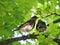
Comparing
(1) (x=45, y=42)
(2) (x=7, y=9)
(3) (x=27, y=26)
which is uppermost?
(2) (x=7, y=9)

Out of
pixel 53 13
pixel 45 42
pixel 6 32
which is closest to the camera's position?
pixel 45 42

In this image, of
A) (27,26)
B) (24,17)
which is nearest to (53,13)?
(27,26)

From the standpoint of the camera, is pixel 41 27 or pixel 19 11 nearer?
pixel 41 27

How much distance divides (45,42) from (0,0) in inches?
84.6

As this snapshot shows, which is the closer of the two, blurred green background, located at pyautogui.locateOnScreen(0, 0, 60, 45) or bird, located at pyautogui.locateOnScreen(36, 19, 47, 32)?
bird, located at pyautogui.locateOnScreen(36, 19, 47, 32)

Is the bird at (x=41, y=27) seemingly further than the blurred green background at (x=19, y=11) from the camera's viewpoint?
No

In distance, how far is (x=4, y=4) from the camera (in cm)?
714

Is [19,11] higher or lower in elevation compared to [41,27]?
higher

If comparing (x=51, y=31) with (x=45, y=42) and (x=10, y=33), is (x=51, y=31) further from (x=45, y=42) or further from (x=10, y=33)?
(x=10, y=33)

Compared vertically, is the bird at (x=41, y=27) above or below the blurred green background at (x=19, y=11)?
below

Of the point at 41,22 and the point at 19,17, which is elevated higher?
the point at 19,17

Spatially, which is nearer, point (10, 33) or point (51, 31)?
point (51, 31)

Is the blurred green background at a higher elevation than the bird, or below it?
higher

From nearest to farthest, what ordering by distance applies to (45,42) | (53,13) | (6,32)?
1. (45,42)
2. (53,13)
3. (6,32)
